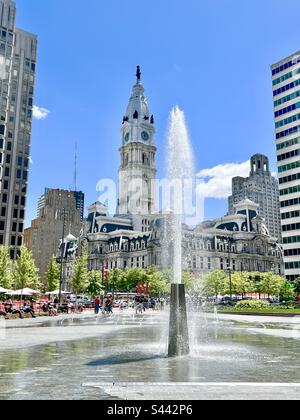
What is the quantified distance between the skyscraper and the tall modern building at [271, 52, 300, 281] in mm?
61821

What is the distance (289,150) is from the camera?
104188 millimetres

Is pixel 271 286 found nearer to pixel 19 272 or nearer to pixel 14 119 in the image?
pixel 19 272

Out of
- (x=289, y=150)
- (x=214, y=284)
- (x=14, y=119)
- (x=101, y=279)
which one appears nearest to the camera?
(x=289, y=150)

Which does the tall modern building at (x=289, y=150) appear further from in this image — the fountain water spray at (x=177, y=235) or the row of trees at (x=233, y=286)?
the fountain water spray at (x=177, y=235)

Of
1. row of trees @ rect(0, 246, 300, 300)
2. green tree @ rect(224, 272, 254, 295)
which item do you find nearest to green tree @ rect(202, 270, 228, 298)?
row of trees @ rect(0, 246, 300, 300)

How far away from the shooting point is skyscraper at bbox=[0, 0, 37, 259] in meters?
102

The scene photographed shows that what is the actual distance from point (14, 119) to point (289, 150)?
6679 centimetres

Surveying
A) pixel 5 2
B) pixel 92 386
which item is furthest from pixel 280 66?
pixel 92 386

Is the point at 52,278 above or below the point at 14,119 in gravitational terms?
below

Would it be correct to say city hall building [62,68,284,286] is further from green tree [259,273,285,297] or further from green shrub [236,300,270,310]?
green shrub [236,300,270,310]

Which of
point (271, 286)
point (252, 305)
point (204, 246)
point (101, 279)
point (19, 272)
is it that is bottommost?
point (252, 305)

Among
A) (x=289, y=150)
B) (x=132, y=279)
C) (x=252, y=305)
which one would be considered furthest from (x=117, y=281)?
(x=252, y=305)

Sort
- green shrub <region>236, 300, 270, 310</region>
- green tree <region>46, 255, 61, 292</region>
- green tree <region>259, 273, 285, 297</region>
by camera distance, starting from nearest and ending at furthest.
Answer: green shrub <region>236, 300, 270, 310</region> < green tree <region>46, 255, 61, 292</region> < green tree <region>259, 273, 285, 297</region>

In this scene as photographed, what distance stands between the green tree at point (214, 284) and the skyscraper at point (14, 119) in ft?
149
